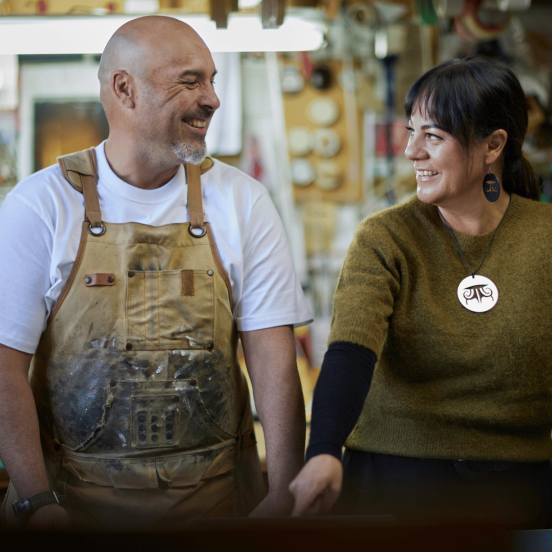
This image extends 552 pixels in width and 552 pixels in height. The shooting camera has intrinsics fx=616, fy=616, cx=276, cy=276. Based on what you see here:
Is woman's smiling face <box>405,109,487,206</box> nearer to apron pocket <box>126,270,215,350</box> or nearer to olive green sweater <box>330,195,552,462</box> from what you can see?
olive green sweater <box>330,195,552,462</box>

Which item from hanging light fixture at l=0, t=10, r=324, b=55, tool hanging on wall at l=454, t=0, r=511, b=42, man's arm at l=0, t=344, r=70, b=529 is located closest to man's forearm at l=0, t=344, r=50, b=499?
man's arm at l=0, t=344, r=70, b=529

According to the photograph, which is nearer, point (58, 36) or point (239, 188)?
point (239, 188)

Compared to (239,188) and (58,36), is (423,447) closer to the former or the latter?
(239,188)

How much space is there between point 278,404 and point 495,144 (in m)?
0.77

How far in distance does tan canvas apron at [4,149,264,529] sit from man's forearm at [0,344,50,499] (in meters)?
0.07

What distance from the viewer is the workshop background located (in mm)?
3031

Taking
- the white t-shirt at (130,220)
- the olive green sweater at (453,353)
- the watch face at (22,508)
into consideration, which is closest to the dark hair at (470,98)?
the olive green sweater at (453,353)

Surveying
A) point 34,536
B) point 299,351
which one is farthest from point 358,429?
point 299,351

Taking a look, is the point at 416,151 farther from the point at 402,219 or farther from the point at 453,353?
the point at 453,353

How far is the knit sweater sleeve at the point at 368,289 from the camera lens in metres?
1.20

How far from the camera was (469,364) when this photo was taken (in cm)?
131

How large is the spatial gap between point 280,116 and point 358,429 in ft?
7.22

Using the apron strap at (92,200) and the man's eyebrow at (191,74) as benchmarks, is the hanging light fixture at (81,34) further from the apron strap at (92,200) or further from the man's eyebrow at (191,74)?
the apron strap at (92,200)

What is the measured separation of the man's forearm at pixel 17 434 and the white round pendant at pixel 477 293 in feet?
3.20
